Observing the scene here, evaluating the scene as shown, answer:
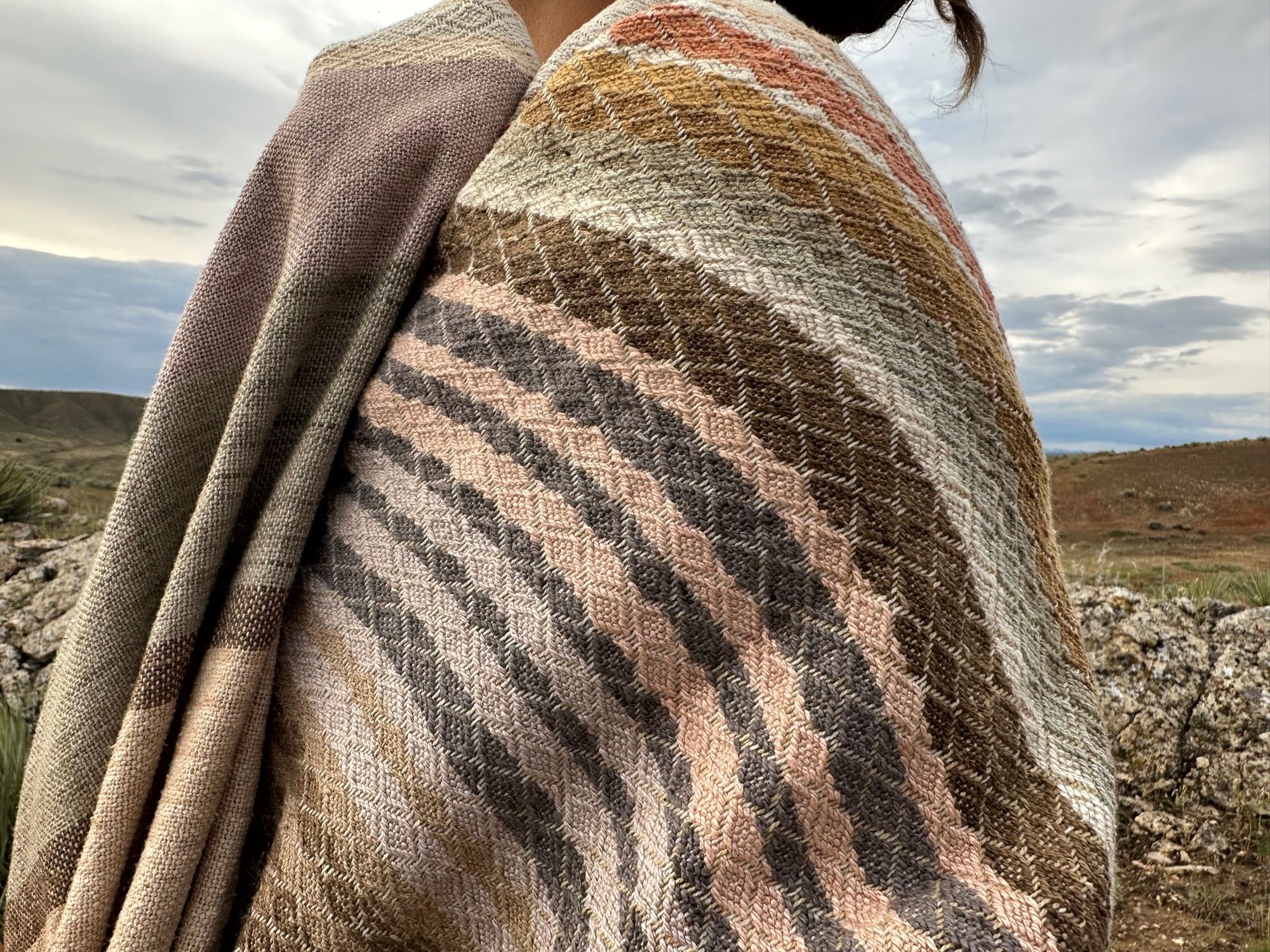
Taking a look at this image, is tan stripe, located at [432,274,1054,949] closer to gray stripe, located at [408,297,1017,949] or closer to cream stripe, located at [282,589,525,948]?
gray stripe, located at [408,297,1017,949]

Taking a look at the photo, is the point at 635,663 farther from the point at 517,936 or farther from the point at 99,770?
the point at 99,770

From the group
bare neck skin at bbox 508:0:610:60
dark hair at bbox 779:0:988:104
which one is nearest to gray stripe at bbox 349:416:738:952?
bare neck skin at bbox 508:0:610:60

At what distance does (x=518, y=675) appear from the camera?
29.1 inches

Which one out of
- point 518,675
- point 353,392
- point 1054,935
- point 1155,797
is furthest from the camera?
point 1155,797

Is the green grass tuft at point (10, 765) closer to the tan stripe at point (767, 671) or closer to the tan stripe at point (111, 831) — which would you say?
the tan stripe at point (111, 831)

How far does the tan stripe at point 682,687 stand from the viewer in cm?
66

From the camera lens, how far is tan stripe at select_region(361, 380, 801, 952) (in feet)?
2.17

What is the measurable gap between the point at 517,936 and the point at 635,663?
12.2 inches

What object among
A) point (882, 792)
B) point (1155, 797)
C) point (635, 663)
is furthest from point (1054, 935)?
point (1155, 797)

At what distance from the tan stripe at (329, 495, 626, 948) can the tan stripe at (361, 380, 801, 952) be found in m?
0.10

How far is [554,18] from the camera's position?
1.14 metres

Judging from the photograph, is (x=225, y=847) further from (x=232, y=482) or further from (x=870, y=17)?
(x=870, y=17)

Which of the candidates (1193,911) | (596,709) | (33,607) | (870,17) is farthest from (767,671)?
(33,607)

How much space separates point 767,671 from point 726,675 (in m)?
0.03
